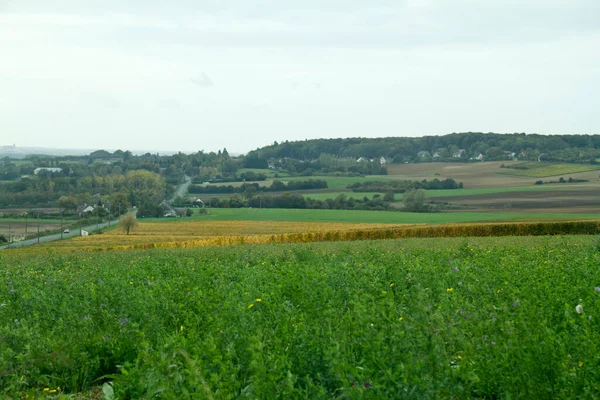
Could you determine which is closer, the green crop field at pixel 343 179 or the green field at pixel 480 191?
the green field at pixel 480 191

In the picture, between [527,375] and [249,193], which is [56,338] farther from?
[249,193]

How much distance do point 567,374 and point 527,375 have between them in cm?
32

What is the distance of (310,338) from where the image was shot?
5.21 meters

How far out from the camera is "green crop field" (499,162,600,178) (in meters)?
96.1

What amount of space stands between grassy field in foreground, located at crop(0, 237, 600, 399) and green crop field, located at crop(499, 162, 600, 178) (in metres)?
94.1

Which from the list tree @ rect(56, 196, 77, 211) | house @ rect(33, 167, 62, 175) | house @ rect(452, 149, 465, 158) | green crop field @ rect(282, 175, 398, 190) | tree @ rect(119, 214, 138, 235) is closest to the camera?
tree @ rect(119, 214, 138, 235)

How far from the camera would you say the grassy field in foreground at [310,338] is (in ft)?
14.1

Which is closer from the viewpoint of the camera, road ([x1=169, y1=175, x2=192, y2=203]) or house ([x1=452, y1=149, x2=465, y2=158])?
road ([x1=169, y1=175, x2=192, y2=203])

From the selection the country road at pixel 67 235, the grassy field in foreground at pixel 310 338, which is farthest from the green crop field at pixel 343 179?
the grassy field in foreground at pixel 310 338

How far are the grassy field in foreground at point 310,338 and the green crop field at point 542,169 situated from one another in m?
94.1

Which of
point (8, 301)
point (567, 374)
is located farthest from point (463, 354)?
point (8, 301)

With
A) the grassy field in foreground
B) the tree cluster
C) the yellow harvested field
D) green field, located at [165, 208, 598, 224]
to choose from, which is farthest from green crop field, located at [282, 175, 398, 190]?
the grassy field in foreground

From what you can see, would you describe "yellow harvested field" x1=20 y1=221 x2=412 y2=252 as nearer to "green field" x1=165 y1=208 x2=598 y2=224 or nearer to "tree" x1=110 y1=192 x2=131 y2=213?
"green field" x1=165 y1=208 x2=598 y2=224

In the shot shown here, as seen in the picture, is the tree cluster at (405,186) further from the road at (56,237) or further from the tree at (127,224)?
the tree at (127,224)
